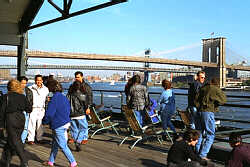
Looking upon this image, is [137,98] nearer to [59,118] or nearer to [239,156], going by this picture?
[59,118]

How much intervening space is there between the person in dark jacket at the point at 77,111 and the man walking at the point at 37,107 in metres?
0.51

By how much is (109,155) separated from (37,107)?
147 centimetres

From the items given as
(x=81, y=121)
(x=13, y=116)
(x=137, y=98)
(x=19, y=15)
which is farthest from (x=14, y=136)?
(x=19, y=15)

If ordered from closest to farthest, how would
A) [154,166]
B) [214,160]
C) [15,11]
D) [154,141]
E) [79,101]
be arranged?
[154,166] < [214,160] < [79,101] < [154,141] < [15,11]

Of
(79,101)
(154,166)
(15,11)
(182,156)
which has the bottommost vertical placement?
(154,166)

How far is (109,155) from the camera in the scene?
4.62m

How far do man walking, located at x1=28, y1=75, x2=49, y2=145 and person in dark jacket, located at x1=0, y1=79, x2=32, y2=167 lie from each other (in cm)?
154

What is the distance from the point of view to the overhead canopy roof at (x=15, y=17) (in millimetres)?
6045

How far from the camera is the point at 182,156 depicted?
337cm

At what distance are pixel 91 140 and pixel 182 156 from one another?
2.68 m

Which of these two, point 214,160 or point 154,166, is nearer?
point 154,166

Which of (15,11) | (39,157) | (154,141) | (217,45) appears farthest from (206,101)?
(217,45)

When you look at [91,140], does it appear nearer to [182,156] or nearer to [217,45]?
[182,156]

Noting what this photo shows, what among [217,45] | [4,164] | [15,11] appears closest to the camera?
[4,164]
